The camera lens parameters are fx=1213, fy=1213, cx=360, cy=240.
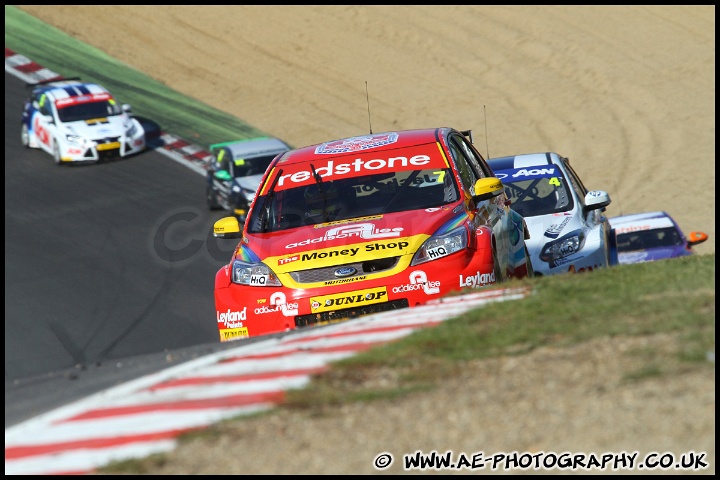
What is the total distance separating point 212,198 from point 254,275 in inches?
519

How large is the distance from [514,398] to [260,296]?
3.77 meters

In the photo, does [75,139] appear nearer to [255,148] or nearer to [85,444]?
[255,148]

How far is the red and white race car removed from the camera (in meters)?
8.47

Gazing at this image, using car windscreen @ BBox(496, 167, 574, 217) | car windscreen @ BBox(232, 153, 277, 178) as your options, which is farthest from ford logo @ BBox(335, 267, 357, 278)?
car windscreen @ BBox(232, 153, 277, 178)

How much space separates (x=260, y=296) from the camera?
8656 mm

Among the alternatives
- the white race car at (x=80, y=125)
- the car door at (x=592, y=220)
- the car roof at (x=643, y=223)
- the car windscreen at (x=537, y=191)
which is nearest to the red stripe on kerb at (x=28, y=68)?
the white race car at (x=80, y=125)

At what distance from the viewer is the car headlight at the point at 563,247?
1162 centimetres

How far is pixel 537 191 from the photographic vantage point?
42.3 feet

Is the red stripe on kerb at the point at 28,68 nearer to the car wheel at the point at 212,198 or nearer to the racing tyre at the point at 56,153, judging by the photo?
the racing tyre at the point at 56,153

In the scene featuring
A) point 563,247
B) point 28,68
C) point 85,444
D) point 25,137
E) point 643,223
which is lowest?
point 643,223

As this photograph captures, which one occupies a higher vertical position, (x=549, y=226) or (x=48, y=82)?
(x=48, y=82)

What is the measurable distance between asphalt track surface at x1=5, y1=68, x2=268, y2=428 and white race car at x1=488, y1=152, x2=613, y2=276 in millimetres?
4081

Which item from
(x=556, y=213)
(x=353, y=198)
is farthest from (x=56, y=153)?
(x=353, y=198)

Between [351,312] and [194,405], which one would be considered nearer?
[194,405]
